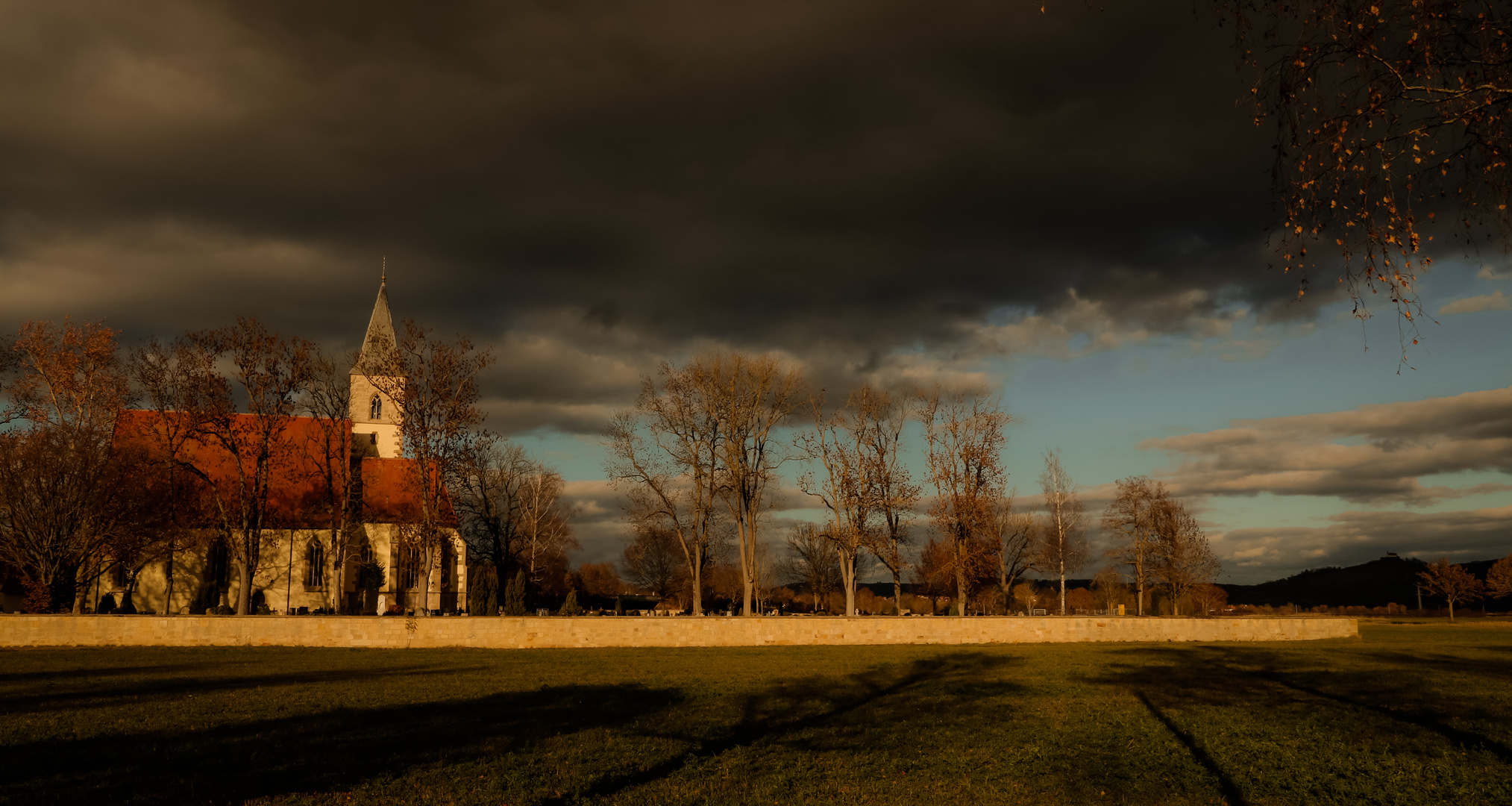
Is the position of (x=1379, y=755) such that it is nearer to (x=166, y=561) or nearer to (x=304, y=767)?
(x=304, y=767)

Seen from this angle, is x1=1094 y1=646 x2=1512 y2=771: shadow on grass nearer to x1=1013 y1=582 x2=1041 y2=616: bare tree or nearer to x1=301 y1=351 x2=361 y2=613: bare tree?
x1=301 y1=351 x2=361 y2=613: bare tree

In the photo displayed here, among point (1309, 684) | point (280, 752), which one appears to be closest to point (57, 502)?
point (280, 752)

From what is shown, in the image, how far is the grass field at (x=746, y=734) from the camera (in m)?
8.81

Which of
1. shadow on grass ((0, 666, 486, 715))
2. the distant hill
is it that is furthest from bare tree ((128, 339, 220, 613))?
the distant hill

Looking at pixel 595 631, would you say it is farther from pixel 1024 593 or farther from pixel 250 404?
pixel 1024 593

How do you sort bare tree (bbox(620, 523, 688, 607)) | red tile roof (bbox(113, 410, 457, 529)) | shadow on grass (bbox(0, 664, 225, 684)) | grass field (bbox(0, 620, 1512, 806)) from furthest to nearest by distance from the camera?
bare tree (bbox(620, 523, 688, 607)) < red tile roof (bbox(113, 410, 457, 529)) < shadow on grass (bbox(0, 664, 225, 684)) < grass field (bbox(0, 620, 1512, 806))

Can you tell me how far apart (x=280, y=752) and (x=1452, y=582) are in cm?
9171

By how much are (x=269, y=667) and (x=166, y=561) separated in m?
34.8

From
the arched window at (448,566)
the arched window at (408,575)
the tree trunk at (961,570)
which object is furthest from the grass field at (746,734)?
the arched window at (448,566)

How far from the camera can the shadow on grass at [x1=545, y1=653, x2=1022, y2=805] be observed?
9.54 meters

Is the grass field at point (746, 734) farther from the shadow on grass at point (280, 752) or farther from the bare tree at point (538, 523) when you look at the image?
the bare tree at point (538, 523)

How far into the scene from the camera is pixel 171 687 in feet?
55.9

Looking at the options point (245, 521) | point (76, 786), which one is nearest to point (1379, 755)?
point (76, 786)

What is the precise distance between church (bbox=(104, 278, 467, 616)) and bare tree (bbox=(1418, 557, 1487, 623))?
81.0 m
